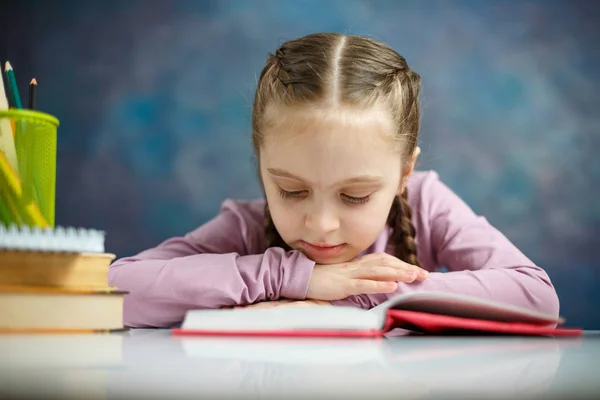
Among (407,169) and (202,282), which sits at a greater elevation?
(407,169)

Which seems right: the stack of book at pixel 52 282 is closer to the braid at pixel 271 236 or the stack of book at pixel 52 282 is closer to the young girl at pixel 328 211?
the young girl at pixel 328 211

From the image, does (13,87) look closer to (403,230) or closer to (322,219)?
(322,219)

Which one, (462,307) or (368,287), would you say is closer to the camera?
(462,307)

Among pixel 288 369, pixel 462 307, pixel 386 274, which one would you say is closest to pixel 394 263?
pixel 386 274

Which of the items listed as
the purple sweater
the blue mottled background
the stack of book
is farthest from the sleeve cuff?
the blue mottled background

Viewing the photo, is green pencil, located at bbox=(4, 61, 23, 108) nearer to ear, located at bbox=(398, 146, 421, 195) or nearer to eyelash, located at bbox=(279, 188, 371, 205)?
eyelash, located at bbox=(279, 188, 371, 205)

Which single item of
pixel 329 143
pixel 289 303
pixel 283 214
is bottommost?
pixel 289 303

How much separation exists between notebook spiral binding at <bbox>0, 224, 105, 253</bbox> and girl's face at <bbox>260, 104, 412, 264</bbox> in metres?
0.39

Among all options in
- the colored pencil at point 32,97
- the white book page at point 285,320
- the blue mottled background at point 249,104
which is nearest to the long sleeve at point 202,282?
the white book page at point 285,320

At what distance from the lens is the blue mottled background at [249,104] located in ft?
6.80

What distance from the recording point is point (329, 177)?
99 centimetres

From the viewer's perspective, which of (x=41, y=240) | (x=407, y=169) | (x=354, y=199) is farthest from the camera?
(x=407, y=169)

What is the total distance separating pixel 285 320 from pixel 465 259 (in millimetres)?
569

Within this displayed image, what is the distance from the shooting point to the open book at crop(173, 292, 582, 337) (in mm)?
697
